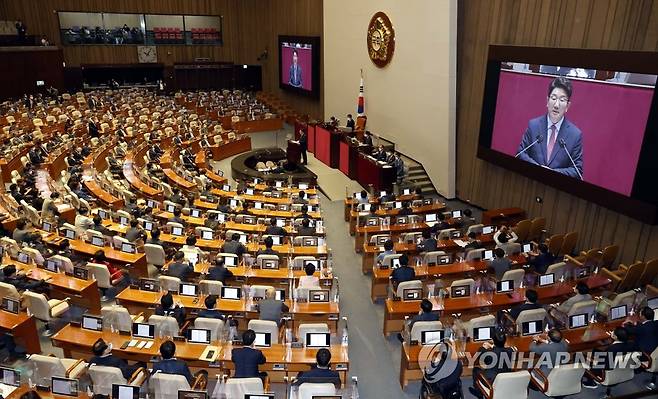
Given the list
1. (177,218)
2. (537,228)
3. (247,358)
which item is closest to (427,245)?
(537,228)

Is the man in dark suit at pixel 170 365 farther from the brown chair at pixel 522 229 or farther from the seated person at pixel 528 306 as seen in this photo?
the brown chair at pixel 522 229

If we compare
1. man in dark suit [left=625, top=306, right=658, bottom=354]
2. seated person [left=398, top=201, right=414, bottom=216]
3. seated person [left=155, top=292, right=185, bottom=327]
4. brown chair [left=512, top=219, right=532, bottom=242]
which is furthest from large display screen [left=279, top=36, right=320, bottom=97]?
man in dark suit [left=625, top=306, right=658, bottom=354]

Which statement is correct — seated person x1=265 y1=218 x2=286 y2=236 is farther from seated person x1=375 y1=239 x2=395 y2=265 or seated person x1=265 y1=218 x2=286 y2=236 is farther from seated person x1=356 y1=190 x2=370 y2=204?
seated person x1=356 y1=190 x2=370 y2=204

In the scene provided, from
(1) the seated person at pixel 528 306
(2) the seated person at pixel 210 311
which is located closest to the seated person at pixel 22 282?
(2) the seated person at pixel 210 311

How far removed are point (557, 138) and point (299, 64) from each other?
19.3m

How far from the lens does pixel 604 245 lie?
1262cm

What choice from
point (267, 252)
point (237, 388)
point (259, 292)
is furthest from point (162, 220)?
point (237, 388)

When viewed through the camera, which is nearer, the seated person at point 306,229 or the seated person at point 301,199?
the seated person at point 306,229

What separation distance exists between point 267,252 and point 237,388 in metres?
4.70

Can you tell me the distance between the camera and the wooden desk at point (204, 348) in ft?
24.7

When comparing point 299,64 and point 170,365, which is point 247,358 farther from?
point 299,64

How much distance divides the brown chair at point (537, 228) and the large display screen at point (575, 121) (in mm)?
1147

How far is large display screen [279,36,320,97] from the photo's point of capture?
27969 millimetres

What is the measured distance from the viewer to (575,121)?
12734 millimetres
